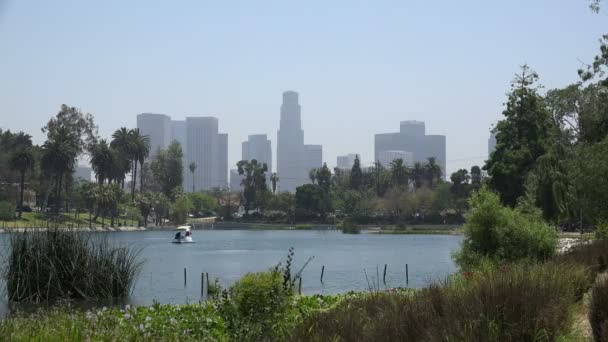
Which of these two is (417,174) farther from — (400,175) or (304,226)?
(304,226)

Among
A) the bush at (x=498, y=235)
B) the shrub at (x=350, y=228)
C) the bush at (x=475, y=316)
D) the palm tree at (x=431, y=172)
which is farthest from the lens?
the palm tree at (x=431, y=172)

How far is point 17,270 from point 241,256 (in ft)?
158

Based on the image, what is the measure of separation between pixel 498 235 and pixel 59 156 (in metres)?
118

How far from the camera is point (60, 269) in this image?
89.7 feet

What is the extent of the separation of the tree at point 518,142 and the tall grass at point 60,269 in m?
40.6

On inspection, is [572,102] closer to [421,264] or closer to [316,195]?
[421,264]

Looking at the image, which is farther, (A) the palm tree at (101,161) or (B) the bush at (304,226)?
(B) the bush at (304,226)

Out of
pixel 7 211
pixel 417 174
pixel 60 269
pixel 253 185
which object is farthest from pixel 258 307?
pixel 253 185

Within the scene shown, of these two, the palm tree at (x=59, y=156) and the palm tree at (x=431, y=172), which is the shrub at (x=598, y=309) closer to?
the palm tree at (x=59, y=156)

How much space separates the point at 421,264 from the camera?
202 feet

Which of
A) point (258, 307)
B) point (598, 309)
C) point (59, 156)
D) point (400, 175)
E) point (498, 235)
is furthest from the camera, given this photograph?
point (400, 175)

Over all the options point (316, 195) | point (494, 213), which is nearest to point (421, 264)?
point (494, 213)

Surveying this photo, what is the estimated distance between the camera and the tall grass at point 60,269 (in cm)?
2675

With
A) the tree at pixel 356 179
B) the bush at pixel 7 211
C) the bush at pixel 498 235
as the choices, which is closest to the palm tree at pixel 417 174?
the tree at pixel 356 179
